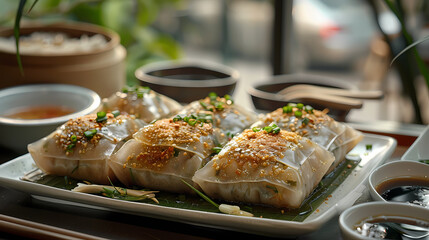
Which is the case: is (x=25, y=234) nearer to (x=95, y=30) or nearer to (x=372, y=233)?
(x=372, y=233)

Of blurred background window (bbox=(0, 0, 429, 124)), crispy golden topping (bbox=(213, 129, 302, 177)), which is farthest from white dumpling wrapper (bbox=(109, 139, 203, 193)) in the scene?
blurred background window (bbox=(0, 0, 429, 124))

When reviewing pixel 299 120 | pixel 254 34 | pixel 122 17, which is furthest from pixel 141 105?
pixel 254 34

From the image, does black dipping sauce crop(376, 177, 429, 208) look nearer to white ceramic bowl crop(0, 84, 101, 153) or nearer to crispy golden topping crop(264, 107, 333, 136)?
crispy golden topping crop(264, 107, 333, 136)

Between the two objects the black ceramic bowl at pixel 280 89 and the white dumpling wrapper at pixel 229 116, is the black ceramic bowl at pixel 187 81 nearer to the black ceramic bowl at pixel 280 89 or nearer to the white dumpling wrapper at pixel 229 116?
the black ceramic bowl at pixel 280 89

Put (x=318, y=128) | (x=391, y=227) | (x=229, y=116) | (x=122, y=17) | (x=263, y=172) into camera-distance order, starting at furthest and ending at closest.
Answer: (x=122, y=17)
(x=229, y=116)
(x=318, y=128)
(x=263, y=172)
(x=391, y=227)

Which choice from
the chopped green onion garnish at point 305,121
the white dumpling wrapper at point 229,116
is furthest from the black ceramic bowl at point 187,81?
the chopped green onion garnish at point 305,121

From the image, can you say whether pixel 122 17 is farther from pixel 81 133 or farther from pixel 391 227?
pixel 391 227
